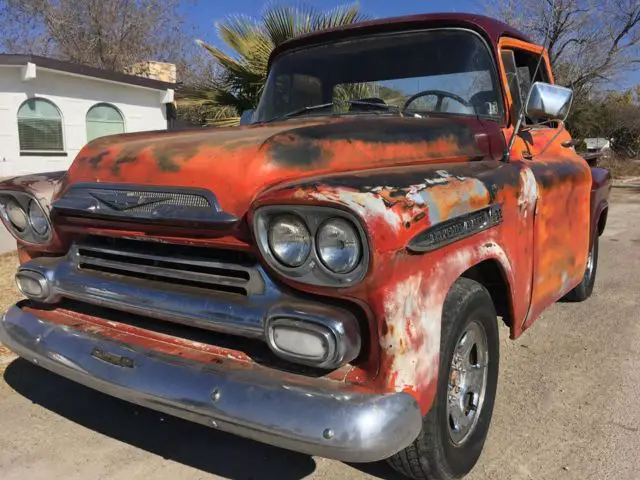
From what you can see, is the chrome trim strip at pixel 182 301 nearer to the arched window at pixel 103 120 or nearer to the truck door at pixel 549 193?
the truck door at pixel 549 193

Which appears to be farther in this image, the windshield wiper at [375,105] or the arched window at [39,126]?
the arched window at [39,126]

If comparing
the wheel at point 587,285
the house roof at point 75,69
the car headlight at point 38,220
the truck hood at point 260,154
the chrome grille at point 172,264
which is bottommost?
the wheel at point 587,285

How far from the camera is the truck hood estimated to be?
2.17 m

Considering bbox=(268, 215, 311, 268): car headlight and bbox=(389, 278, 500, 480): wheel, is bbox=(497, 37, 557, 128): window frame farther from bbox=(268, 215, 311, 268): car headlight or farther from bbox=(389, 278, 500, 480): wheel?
bbox=(268, 215, 311, 268): car headlight

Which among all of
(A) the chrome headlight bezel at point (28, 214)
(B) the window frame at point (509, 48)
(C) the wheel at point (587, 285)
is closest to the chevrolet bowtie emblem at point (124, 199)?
(A) the chrome headlight bezel at point (28, 214)

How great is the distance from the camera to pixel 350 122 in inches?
103

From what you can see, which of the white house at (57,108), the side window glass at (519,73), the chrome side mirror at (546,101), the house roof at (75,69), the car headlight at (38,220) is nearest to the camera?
the car headlight at (38,220)

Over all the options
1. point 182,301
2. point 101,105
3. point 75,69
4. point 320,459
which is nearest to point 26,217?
point 182,301

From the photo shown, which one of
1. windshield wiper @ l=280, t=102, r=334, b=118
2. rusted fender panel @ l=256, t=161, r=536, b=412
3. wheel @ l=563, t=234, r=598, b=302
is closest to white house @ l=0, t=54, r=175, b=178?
windshield wiper @ l=280, t=102, r=334, b=118

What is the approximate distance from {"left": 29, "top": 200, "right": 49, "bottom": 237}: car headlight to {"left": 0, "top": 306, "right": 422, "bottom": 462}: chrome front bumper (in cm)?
72

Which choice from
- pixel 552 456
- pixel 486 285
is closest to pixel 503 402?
pixel 552 456

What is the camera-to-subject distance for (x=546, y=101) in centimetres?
296

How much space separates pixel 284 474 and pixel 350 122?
1.60m

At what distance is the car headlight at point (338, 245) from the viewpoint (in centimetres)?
185
